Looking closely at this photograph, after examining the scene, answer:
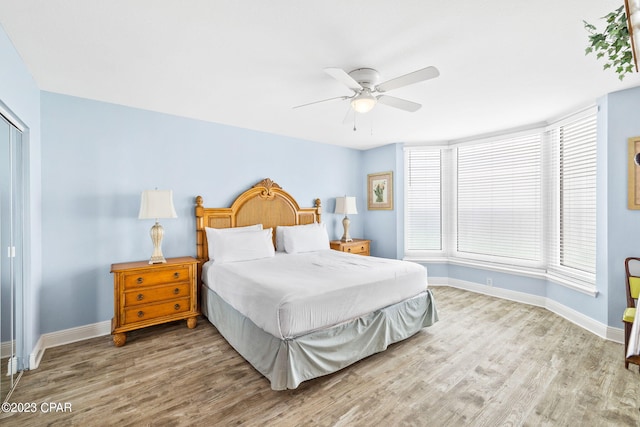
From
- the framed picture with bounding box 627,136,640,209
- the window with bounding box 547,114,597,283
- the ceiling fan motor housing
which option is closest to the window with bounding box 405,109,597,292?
the window with bounding box 547,114,597,283

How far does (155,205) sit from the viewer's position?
3084 millimetres

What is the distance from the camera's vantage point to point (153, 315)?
3.03 m

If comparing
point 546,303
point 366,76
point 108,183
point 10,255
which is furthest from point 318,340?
point 546,303

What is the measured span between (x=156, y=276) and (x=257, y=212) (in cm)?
162

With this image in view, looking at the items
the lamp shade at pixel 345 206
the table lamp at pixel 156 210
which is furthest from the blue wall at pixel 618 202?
the table lamp at pixel 156 210

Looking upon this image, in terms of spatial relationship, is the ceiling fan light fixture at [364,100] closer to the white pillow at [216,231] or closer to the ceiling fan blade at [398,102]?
the ceiling fan blade at [398,102]

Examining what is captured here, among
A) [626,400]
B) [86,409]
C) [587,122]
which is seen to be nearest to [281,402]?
[86,409]

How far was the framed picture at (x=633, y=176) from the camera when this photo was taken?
2.79m

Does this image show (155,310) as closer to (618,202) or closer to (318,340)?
(318,340)

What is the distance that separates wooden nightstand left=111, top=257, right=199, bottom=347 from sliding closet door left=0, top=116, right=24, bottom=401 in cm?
66

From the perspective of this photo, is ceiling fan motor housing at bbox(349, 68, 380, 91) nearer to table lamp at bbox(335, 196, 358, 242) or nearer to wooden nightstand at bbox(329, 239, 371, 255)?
table lamp at bbox(335, 196, 358, 242)

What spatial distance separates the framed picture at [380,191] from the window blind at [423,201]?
318mm

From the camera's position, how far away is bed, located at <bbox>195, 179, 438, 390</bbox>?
2146mm

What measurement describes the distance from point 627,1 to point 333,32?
1.46m
